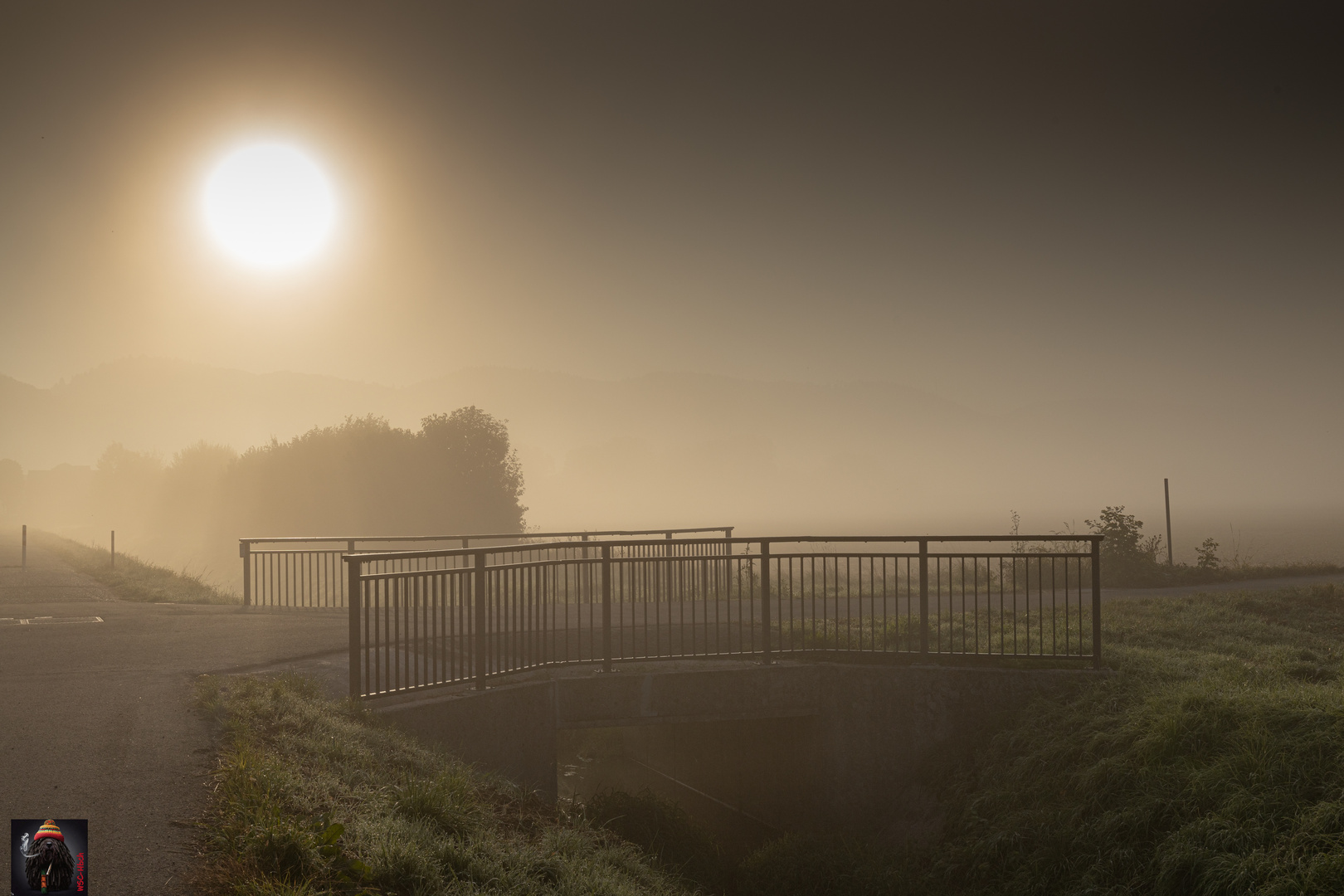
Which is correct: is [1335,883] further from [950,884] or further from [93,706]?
[93,706]

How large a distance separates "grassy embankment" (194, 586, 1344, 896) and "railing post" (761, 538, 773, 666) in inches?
80.8

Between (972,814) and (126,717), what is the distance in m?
7.24

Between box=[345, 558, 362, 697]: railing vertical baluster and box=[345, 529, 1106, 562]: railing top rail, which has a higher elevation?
box=[345, 529, 1106, 562]: railing top rail

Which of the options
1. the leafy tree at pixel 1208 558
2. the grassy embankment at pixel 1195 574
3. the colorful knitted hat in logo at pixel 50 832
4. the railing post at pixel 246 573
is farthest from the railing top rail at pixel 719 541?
the leafy tree at pixel 1208 558

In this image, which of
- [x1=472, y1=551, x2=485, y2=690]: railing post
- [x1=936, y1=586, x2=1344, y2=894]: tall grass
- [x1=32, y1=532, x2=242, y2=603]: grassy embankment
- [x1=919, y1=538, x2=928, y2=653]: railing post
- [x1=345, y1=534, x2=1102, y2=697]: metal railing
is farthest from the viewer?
[x1=32, y1=532, x2=242, y2=603]: grassy embankment

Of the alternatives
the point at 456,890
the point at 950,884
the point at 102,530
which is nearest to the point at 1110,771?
the point at 950,884

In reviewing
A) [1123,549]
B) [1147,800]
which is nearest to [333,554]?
[1147,800]

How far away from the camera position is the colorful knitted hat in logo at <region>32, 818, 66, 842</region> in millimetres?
4480

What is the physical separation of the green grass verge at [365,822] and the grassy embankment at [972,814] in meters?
0.02

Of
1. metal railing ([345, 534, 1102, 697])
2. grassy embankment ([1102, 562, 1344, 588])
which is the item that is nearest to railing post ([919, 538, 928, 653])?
metal railing ([345, 534, 1102, 697])

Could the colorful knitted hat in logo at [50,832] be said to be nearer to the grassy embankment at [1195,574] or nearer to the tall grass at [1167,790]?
the tall grass at [1167,790]

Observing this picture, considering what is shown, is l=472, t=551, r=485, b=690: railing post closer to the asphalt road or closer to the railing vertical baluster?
the railing vertical baluster

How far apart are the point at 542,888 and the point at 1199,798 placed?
15.7ft

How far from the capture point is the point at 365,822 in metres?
5.22
